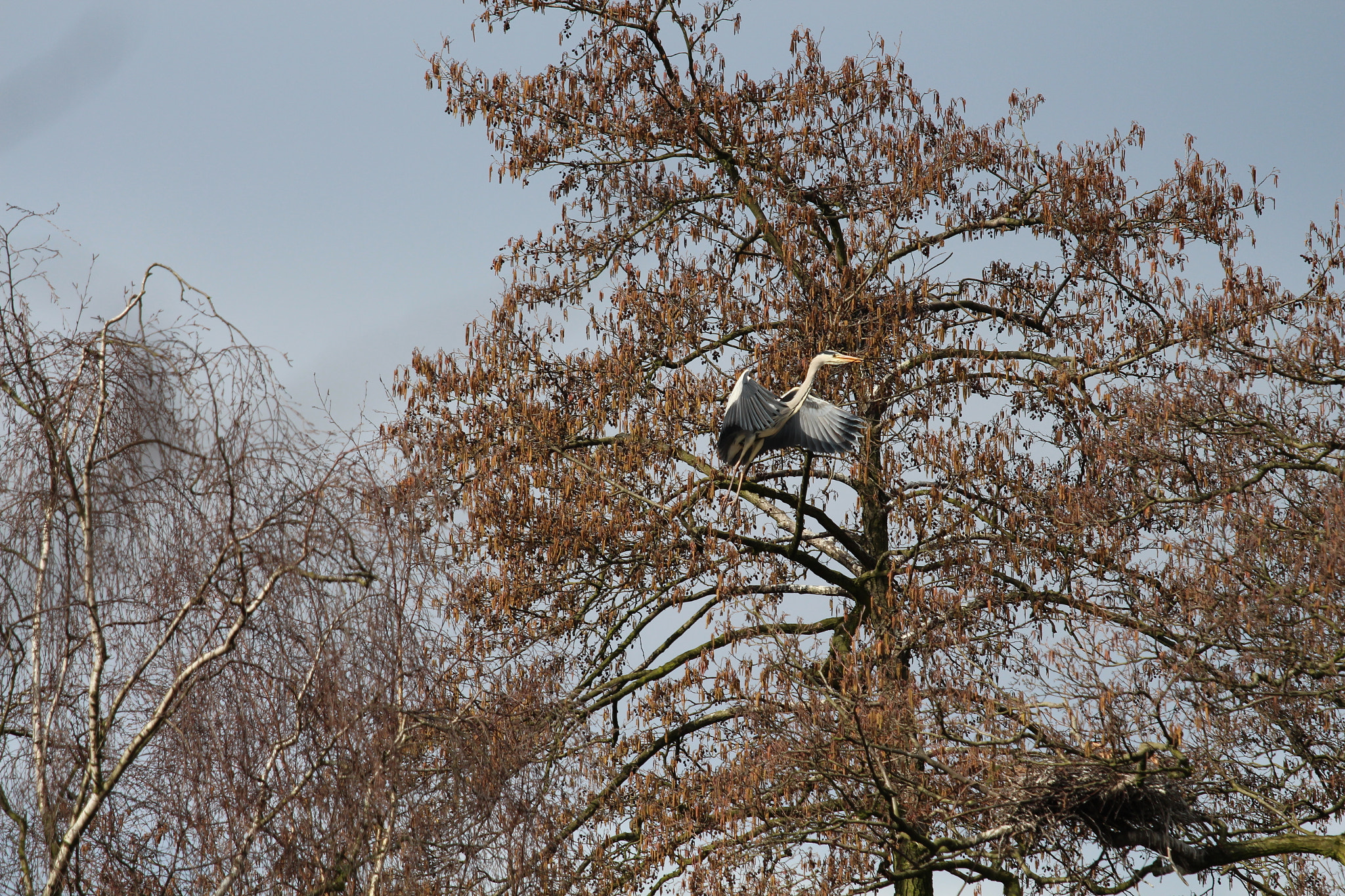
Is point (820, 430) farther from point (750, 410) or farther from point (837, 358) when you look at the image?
point (837, 358)

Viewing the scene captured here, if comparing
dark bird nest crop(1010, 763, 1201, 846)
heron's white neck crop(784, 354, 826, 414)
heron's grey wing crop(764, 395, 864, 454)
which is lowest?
dark bird nest crop(1010, 763, 1201, 846)

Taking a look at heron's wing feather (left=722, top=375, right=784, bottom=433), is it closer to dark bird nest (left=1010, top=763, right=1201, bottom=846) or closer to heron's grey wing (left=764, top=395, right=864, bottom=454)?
heron's grey wing (left=764, top=395, right=864, bottom=454)

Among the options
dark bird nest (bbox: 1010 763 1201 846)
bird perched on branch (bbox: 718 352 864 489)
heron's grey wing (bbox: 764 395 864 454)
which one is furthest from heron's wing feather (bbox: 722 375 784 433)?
dark bird nest (bbox: 1010 763 1201 846)

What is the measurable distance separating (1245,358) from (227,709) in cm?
910

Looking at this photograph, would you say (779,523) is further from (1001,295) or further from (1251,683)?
(1251,683)

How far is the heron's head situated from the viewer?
1137 centimetres

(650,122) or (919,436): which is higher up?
(650,122)

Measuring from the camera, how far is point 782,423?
10750 millimetres

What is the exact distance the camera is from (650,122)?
1398 centimetres

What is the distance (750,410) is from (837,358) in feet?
3.95

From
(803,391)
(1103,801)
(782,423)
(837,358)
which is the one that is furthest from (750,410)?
(1103,801)

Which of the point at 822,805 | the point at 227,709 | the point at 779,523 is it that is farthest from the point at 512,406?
the point at 227,709

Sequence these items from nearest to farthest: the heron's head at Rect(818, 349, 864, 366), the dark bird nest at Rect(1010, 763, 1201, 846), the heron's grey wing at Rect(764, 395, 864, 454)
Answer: the dark bird nest at Rect(1010, 763, 1201, 846) < the heron's grey wing at Rect(764, 395, 864, 454) < the heron's head at Rect(818, 349, 864, 366)

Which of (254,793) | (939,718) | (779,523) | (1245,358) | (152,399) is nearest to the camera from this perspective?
(254,793)
